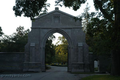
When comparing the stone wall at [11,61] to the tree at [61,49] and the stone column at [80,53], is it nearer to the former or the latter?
the stone column at [80,53]

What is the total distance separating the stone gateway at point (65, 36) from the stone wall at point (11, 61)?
35.5 inches

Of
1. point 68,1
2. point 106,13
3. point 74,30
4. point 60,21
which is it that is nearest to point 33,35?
point 60,21

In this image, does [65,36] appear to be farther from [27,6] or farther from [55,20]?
[27,6]

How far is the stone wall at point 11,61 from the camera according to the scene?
2255 centimetres

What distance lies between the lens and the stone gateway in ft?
73.8

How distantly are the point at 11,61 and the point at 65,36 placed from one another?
8872 mm

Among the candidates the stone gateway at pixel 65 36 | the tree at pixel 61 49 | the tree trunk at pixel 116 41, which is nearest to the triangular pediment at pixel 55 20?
the stone gateway at pixel 65 36

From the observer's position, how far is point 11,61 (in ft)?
74.4

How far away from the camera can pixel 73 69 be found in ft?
73.6

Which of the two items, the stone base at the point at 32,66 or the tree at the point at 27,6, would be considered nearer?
the tree at the point at 27,6


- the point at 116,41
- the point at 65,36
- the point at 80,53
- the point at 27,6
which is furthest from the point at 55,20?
the point at 116,41

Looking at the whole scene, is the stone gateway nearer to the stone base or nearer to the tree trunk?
the stone base

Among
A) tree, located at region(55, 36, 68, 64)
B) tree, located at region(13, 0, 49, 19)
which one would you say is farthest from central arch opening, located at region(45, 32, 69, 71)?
tree, located at region(13, 0, 49, 19)

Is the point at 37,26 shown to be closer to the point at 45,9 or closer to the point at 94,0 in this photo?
the point at 45,9
